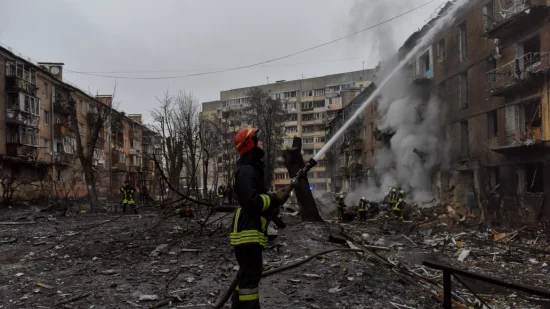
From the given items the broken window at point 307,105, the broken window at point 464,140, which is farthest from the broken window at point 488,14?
the broken window at point 307,105

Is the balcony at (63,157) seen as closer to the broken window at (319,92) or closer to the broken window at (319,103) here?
the broken window at (319,103)

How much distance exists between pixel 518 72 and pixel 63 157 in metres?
37.4

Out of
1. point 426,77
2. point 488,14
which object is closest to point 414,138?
point 426,77

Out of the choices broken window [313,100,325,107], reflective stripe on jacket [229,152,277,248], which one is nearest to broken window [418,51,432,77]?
reflective stripe on jacket [229,152,277,248]

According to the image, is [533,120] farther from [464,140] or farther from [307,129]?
[307,129]

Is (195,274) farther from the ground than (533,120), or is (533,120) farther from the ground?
(533,120)

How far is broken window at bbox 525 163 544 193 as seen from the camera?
16.7 m

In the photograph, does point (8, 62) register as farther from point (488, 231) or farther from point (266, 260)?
point (488, 231)

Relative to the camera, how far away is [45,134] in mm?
36188

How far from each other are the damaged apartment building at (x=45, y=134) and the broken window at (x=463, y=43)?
19126mm

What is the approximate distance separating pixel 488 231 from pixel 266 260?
11.4 m

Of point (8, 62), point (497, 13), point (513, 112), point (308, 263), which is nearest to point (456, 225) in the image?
point (513, 112)

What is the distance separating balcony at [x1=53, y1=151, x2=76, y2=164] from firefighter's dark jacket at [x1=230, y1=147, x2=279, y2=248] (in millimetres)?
38069

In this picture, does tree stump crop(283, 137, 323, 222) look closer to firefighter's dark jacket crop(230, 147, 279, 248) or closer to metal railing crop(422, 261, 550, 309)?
metal railing crop(422, 261, 550, 309)
